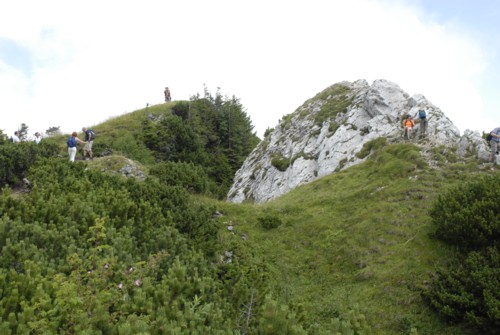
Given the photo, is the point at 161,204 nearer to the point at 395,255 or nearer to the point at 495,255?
the point at 395,255

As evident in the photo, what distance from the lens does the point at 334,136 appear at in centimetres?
2814

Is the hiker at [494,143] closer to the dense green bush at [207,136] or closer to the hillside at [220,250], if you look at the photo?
the hillside at [220,250]

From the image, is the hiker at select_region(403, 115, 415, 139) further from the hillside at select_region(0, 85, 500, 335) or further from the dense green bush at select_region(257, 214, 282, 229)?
the dense green bush at select_region(257, 214, 282, 229)

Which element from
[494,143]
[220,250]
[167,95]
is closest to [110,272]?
[220,250]

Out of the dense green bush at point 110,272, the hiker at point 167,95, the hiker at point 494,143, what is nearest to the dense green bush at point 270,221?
the dense green bush at point 110,272

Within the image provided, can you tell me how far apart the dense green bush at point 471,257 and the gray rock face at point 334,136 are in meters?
8.09

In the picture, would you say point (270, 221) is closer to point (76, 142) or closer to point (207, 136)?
point (76, 142)

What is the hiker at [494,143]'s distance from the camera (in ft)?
57.9

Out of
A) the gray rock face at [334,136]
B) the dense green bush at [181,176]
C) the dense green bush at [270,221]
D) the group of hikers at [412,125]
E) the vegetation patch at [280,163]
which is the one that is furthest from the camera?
the vegetation patch at [280,163]

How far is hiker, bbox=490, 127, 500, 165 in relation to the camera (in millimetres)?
17639

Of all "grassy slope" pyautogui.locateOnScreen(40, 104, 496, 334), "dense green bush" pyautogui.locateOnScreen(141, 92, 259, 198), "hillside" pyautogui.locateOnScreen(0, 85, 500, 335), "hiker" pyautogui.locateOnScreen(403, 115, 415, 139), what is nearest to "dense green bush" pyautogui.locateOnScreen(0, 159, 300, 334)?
"hillside" pyautogui.locateOnScreen(0, 85, 500, 335)

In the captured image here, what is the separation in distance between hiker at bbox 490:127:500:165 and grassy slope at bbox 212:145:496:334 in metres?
1.05

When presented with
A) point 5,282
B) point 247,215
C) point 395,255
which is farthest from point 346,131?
point 5,282

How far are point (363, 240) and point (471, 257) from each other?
14.1 ft
